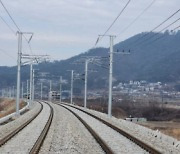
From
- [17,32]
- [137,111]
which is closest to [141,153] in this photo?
[17,32]

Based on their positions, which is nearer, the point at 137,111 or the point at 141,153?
the point at 141,153

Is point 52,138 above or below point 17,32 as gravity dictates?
below

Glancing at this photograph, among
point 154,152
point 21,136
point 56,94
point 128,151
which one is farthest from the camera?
point 56,94

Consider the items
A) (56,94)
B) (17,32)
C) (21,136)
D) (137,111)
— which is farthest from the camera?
(56,94)

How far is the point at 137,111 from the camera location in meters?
107

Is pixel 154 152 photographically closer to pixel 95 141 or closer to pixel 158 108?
pixel 95 141

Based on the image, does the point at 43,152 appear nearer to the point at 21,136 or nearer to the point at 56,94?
the point at 21,136

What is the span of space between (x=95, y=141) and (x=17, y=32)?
3086cm

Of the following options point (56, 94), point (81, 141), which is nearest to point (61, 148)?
point (81, 141)

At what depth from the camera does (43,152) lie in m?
18.6

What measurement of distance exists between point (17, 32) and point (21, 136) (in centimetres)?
2743

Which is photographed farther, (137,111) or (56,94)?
(56,94)

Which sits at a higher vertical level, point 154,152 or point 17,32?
point 17,32

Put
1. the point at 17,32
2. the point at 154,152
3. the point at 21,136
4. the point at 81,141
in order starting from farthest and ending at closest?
the point at 17,32, the point at 21,136, the point at 81,141, the point at 154,152
